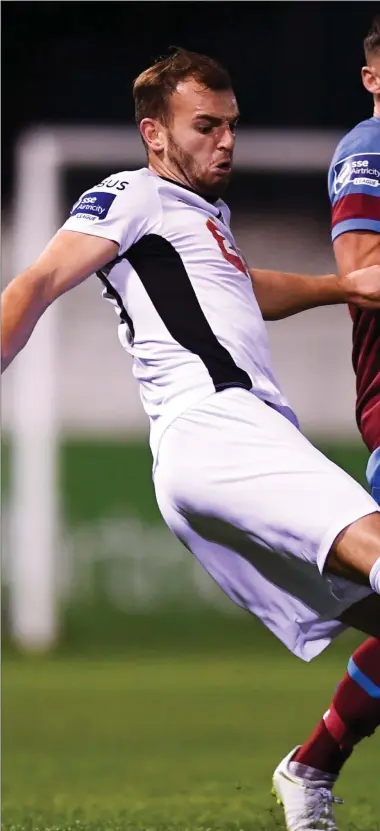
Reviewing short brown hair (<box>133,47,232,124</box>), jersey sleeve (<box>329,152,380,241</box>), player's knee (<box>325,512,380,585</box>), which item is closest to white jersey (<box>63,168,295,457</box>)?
short brown hair (<box>133,47,232,124</box>)

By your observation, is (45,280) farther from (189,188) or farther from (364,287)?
(364,287)

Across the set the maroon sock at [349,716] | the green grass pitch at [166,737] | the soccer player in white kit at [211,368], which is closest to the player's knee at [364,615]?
the soccer player in white kit at [211,368]

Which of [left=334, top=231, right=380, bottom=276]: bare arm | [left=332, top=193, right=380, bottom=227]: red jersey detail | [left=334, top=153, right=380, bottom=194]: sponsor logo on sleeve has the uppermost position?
[left=334, top=153, right=380, bottom=194]: sponsor logo on sleeve

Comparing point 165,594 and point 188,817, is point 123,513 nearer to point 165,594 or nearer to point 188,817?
point 165,594

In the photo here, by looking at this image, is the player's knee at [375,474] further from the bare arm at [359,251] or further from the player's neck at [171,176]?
the player's neck at [171,176]

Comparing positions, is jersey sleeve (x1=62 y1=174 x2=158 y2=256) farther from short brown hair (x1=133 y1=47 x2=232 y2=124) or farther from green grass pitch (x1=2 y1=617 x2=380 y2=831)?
green grass pitch (x1=2 y1=617 x2=380 y2=831)

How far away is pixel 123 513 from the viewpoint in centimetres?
1308

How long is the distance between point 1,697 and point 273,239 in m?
6.07

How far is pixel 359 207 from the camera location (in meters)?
4.35

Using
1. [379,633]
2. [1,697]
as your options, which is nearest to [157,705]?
[1,697]

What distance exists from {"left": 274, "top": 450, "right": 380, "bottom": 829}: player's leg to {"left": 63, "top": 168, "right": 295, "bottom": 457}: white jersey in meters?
0.68

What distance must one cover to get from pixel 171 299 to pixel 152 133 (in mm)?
554

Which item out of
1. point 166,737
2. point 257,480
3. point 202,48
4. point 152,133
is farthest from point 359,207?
point 202,48

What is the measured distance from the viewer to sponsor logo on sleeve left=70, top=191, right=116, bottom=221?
3.98 m
